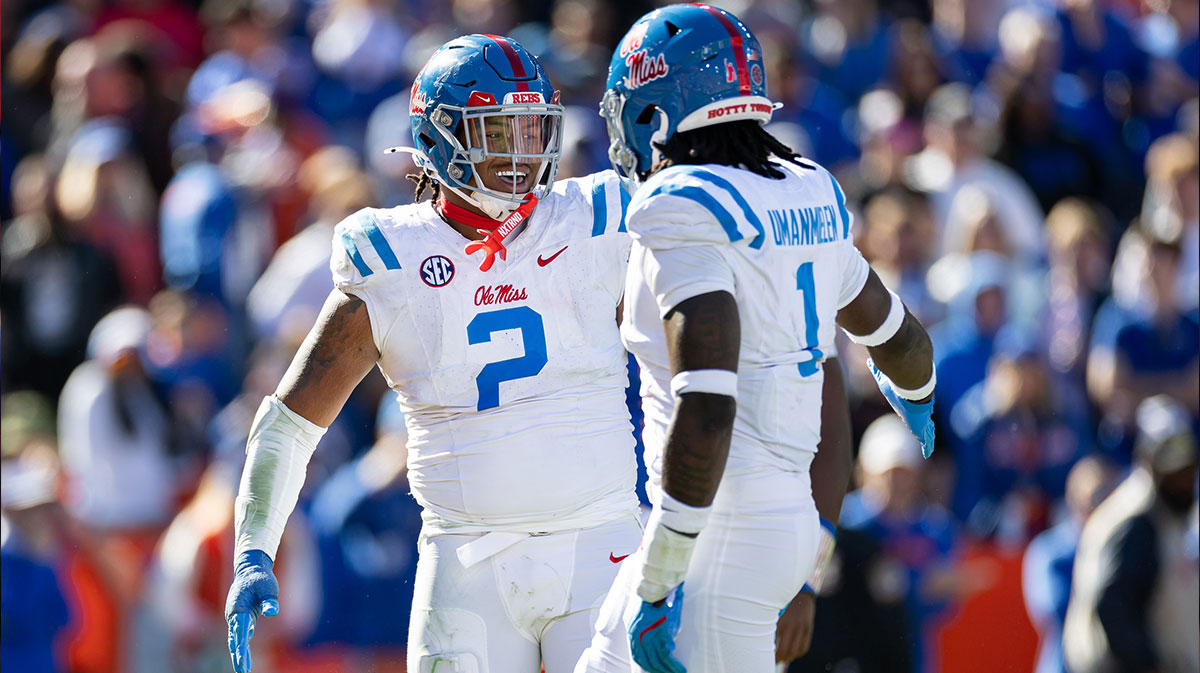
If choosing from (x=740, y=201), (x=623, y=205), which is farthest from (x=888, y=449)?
(x=740, y=201)

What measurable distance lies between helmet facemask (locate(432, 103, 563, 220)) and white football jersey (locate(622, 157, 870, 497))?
0.61m

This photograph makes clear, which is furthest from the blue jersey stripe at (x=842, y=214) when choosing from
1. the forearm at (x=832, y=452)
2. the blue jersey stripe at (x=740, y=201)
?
the forearm at (x=832, y=452)

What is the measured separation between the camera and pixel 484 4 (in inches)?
392

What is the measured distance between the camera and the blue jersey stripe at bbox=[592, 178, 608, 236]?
4238 millimetres

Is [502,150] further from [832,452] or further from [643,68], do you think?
[832,452]

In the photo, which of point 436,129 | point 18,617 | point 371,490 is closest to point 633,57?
point 436,129

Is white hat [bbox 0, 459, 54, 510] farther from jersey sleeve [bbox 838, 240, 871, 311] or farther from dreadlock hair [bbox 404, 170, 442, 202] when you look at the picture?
jersey sleeve [bbox 838, 240, 871, 311]

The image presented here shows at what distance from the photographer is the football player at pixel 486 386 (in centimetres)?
406

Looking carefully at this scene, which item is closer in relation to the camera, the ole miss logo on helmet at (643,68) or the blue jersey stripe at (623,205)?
the ole miss logo on helmet at (643,68)

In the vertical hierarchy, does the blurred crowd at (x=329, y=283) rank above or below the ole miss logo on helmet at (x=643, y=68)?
below

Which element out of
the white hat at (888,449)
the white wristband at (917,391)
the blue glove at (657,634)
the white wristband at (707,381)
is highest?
the white wristband at (707,381)

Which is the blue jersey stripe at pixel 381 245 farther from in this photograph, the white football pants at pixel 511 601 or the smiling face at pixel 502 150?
the white football pants at pixel 511 601

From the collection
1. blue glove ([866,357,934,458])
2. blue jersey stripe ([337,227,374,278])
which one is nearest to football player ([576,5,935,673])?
blue glove ([866,357,934,458])

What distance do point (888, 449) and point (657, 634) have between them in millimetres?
3751
